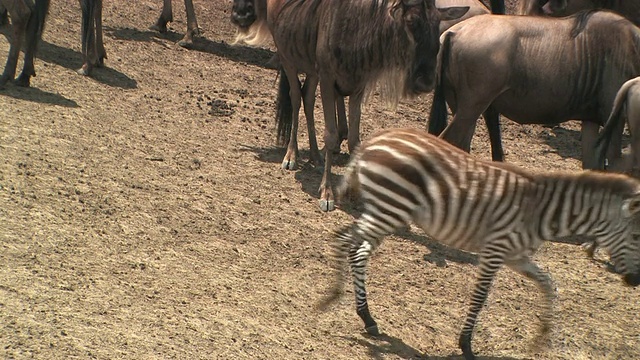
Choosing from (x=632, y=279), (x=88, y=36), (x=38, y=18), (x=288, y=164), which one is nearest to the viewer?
(x=632, y=279)

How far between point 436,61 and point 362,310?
292cm

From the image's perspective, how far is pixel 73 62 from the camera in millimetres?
11078

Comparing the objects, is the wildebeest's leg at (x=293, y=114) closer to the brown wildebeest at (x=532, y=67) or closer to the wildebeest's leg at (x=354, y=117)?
the wildebeest's leg at (x=354, y=117)

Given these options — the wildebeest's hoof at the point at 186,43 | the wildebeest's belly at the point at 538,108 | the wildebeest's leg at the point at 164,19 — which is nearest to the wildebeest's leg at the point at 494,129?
the wildebeest's belly at the point at 538,108

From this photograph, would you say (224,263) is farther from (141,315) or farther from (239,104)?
(239,104)

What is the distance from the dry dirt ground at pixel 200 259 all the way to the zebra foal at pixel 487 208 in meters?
0.63

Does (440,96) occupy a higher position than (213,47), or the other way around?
(440,96)

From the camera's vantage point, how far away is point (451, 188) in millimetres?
5801

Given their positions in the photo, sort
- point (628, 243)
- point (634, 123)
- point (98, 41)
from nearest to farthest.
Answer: point (628, 243)
point (634, 123)
point (98, 41)

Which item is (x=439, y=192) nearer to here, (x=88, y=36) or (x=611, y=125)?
(x=611, y=125)

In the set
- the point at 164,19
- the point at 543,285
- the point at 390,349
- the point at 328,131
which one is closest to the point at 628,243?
the point at 543,285

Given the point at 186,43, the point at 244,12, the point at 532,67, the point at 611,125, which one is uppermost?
the point at 532,67

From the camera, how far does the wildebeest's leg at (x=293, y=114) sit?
902 cm

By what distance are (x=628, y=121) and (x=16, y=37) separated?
5955 mm
